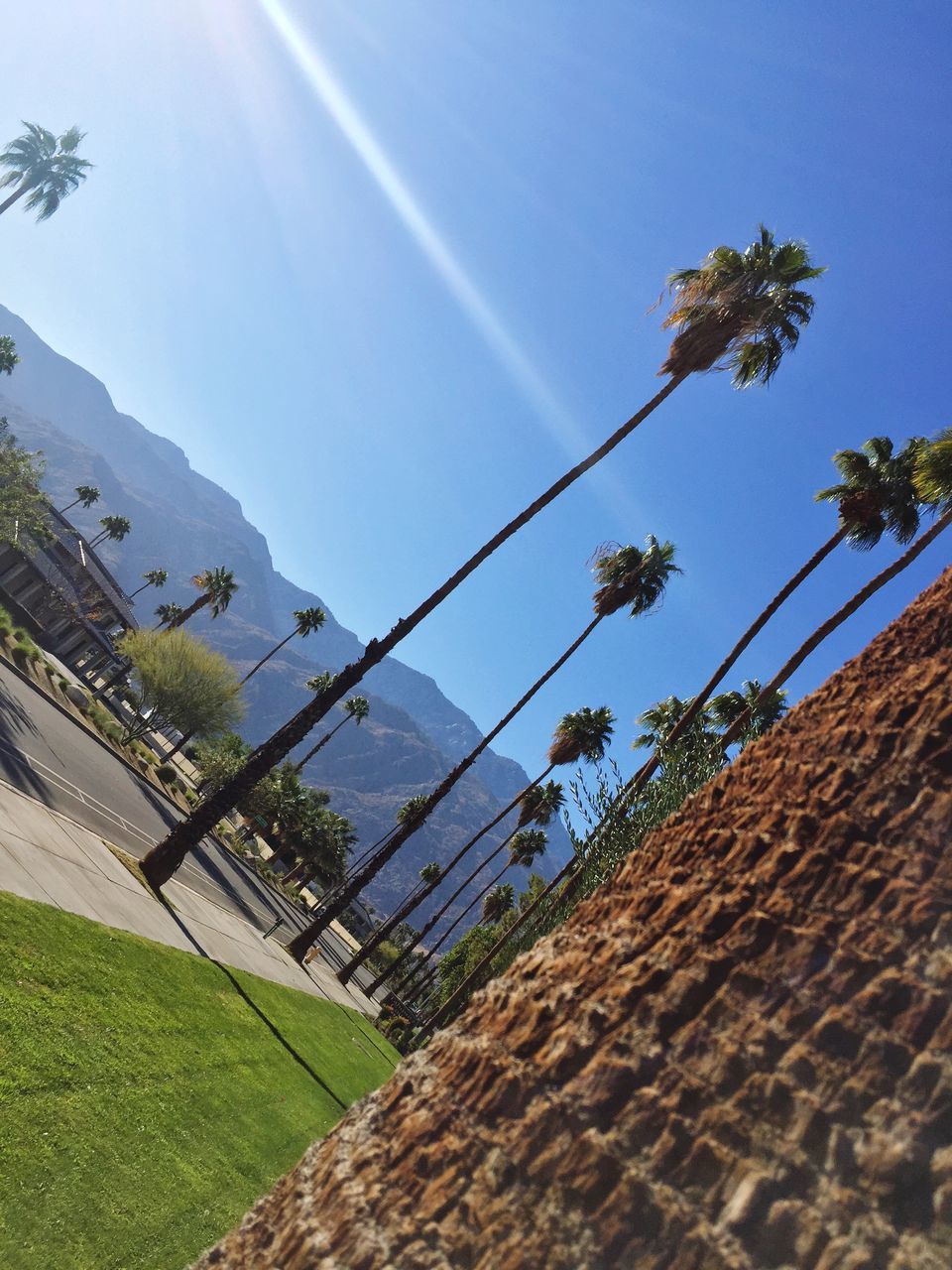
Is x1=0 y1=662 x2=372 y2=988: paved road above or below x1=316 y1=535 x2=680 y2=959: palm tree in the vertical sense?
below

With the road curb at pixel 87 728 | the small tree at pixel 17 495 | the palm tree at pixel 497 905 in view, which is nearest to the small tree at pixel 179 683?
the road curb at pixel 87 728

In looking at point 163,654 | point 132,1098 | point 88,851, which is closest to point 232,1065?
point 132,1098

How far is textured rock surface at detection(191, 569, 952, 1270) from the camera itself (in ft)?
5.21

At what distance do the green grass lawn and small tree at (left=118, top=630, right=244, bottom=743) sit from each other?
3710 centimetres

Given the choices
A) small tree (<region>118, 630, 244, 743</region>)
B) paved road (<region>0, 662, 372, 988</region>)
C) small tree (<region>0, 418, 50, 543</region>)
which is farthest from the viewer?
small tree (<region>118, 630, 244, 743</region>)

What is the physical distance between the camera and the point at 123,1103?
8.44 meters

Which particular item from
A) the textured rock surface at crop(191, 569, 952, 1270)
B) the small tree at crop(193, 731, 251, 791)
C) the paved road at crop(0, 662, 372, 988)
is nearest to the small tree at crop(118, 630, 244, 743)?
the small tree at crop(193, 731, 251, 791)

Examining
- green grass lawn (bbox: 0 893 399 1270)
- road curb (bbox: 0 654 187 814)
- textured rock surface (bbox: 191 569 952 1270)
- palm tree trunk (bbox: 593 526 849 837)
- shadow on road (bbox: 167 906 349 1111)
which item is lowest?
road curb (bbox: 0 654 187 814)

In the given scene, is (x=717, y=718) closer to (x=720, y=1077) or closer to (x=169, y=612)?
(x=720, y=1077)

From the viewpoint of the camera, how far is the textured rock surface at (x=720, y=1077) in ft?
5.21

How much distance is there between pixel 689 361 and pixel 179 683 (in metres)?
42.1

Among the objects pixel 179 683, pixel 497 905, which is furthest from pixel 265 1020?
pixel 497 905

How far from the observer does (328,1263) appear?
1.88 meters

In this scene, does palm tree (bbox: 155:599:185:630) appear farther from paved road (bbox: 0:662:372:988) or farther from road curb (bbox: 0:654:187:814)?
paved road (bbox: 0:662:372:988)
